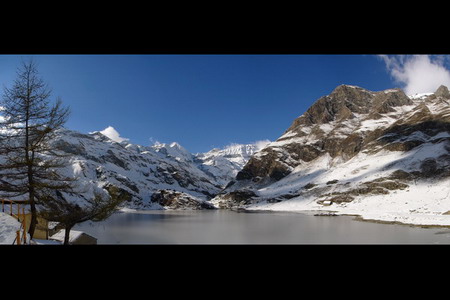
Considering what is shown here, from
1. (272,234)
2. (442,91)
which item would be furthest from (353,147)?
(272,234)

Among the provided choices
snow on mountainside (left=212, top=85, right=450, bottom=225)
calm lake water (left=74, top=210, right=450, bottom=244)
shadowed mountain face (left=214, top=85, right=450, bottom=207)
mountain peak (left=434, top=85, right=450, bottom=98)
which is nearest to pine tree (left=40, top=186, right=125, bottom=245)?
calm lake water (left=74, top=210, right=450, bottom=244)

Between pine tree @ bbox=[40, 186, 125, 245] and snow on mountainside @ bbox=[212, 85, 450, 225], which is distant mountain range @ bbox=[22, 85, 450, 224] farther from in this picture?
pine tree @ bbox=[40, 186, 125, 245]

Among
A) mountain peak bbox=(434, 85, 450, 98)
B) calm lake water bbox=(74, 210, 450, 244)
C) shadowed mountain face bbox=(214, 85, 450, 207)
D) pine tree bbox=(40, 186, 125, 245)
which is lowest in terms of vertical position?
calm lake water bbox=(74, 210, 450, 244)

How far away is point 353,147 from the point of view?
146000 mm

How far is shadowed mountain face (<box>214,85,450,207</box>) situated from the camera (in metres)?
94.4

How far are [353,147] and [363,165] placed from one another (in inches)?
1413

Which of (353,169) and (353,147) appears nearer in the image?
(353,169)

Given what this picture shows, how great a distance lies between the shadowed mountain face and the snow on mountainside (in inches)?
8.4

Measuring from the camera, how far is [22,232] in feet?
29.9

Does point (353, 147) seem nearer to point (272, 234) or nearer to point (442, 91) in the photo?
point (442, 91)
